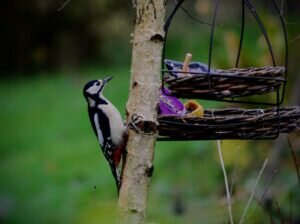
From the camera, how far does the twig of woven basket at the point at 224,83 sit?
3.14 metres

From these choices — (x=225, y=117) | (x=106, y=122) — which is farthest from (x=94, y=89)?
(x=225, y=117)

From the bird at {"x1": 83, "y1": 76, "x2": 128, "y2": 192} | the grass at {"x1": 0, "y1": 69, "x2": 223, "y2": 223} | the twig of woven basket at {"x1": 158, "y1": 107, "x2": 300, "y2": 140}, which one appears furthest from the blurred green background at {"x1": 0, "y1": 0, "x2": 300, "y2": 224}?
the twig of woven basket at {"x1": 158, "y1": 107, "x2": 300, "y2": 140}

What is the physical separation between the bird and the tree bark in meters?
0.21

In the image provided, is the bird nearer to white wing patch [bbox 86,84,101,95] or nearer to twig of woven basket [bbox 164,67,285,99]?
white wing patch [bbox 86,84,101,95]

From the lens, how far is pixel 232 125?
329 cm

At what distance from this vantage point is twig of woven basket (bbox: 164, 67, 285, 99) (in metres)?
3.14

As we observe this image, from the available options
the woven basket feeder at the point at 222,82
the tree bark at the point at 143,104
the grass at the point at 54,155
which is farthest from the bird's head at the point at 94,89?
the grass at the point at 54,155

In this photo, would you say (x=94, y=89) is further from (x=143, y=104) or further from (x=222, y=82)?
(x=222, y=82)

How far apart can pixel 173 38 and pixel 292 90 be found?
7.14m

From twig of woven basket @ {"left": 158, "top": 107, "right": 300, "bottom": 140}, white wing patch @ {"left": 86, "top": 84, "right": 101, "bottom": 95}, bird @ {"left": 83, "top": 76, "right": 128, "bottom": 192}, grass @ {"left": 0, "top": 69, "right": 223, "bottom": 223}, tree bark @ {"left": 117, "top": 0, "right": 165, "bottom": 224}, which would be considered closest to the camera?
twig of woven basket @ {"left": 158, "top": 107, "right": 300, "bottom": 140}

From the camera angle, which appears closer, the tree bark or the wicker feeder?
the wicker feeder

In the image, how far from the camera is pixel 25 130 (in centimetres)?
998

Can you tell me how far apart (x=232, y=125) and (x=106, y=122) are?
2.45 ft

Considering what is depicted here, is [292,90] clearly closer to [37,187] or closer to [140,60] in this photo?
[37,187]
